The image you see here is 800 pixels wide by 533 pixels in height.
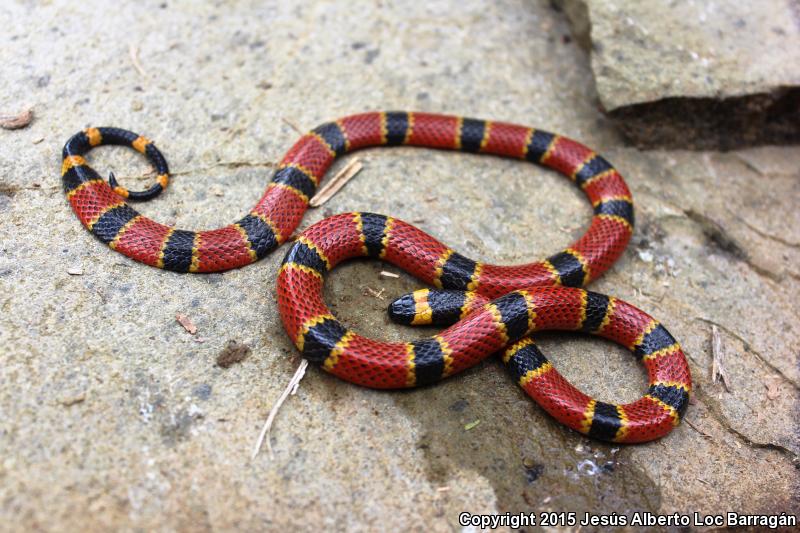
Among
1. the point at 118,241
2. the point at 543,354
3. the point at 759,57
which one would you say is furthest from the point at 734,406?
the point at 118,241

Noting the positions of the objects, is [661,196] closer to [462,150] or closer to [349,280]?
[462,150]

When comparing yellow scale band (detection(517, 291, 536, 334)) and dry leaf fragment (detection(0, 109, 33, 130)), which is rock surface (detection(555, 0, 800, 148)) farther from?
dry leaf fragment (detection(0, 109, 33, 130))

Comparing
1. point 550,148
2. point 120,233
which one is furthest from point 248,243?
point 550,148

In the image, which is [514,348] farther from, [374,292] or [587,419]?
[374,292]

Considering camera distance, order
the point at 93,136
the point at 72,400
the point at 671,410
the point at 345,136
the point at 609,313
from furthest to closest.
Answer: the point at 345,136, the point at 93,136, the point at 609,313, the point at 671,410, the point at 72,400

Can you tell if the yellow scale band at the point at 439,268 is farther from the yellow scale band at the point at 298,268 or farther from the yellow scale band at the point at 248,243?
the yellow scale band at the point at 248,243

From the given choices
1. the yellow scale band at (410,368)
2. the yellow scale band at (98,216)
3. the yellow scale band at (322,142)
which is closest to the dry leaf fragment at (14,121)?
the yellow scale band at (98,216)

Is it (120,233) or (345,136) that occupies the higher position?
(345,136)
